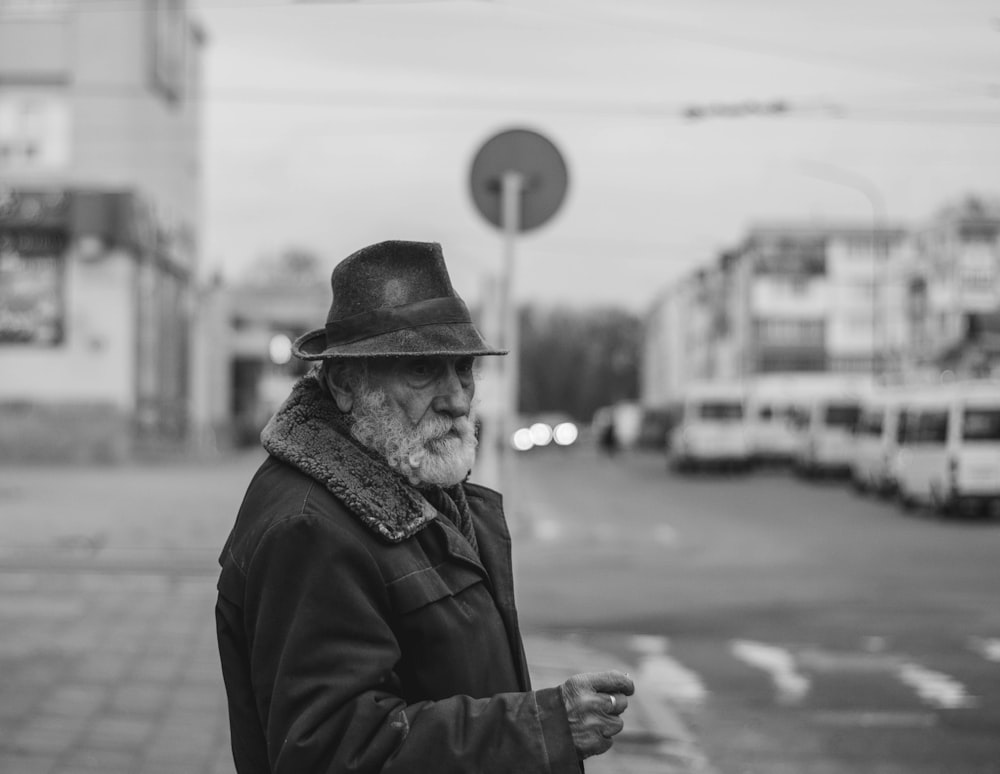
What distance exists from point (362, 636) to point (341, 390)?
558mm

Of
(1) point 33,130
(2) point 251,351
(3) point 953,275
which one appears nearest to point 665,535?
(1) point 33,130

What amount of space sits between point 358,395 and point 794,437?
172 ft

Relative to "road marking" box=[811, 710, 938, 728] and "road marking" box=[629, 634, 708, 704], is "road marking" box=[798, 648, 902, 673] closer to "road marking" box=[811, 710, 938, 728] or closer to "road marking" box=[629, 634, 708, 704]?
"road marking" box=[629, 634, 708, 704]

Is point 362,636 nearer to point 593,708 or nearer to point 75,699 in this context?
point 593,708

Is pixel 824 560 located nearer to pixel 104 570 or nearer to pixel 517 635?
pixel 104 570

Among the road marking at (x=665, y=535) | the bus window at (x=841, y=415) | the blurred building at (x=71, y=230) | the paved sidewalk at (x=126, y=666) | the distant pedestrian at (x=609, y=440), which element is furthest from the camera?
the distant pedestrian at (x=609, y=440)

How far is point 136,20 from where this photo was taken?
140 ft

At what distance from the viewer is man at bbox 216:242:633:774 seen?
98.1 inches

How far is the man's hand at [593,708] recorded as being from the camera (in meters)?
2.56

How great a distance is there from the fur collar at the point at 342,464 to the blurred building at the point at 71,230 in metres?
39.6

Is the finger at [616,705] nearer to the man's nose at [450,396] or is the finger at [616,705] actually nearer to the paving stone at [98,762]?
the man's nose at [450,396]

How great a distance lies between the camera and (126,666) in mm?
9617

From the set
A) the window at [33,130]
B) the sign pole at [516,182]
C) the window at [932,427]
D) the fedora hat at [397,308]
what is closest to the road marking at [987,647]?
the sign pole at [516,182]

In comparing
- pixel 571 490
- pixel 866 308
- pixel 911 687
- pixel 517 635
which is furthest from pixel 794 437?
pixel 866 308
